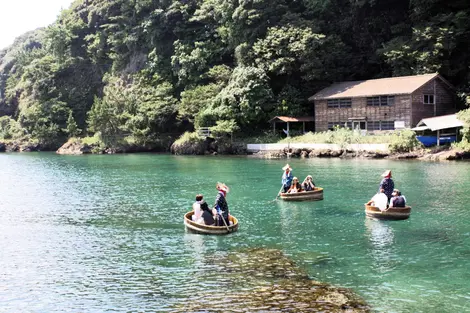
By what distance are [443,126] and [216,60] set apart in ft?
148

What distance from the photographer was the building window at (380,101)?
65.3 m

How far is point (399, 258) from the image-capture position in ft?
62.1

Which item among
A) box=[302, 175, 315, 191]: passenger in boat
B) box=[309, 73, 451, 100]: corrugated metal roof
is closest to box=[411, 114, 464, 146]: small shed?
box=[309, 73, 451, 100]: corrugated metal roof

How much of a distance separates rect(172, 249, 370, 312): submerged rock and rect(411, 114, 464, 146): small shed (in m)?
45.1

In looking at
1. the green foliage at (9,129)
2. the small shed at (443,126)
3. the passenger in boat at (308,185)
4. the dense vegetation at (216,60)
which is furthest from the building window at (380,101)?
the green foliage at (9,129)

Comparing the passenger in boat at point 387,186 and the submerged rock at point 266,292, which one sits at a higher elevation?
the passenger in boat at point 387,186

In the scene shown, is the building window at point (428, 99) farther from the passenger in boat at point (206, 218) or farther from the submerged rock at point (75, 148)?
the submerged rock at point (75, 148)

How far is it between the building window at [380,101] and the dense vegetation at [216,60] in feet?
22.3

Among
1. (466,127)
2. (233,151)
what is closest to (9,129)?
(233,151)

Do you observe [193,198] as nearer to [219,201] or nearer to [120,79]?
[219,201]

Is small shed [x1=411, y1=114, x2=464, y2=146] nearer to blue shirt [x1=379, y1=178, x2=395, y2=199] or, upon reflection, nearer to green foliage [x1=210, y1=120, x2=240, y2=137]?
green foliage [x1=210, y1=120, x2=240, y2=137]

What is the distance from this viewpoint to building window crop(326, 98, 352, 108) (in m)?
69.9

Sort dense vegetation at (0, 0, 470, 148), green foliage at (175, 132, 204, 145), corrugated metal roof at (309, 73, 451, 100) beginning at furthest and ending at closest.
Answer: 1. green foliage at (175, 132, 204, 145)
2. dense vegetation at (0, 0, 470, 148)
3. corrugated metal roof at (309, 73, 451, 100)

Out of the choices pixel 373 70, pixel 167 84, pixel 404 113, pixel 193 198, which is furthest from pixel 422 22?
pixel 193 198
